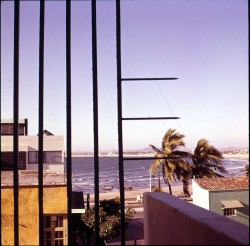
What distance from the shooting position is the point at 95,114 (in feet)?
12.1

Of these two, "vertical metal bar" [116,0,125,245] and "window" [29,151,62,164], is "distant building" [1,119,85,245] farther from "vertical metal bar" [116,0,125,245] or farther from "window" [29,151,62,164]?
"window" [29,151,62,164]

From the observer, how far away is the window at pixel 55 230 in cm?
1170

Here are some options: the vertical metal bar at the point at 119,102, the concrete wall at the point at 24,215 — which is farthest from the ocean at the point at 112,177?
the vertical metal bar at the point at 119,102

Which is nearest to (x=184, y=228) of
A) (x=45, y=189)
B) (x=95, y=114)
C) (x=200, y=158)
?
(x=95, y=114)

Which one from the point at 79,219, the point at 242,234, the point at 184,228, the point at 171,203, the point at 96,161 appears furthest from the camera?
the point at 79,219

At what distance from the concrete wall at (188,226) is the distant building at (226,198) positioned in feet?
61.2

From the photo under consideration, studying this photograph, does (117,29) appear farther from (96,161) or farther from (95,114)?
(96,161)

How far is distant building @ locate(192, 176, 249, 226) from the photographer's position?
2085cm

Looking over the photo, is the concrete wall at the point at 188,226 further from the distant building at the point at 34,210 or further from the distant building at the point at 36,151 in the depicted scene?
the distant building at the point at 36,151

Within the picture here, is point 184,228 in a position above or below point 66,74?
below

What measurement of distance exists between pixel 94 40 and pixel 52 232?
944 cm

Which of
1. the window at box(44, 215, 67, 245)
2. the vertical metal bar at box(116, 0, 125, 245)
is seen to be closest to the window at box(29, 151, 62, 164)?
the window at box(44, 215, 67, 245)

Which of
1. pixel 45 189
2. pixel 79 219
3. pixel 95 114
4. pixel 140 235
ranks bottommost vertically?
Answer: pixel 140 235

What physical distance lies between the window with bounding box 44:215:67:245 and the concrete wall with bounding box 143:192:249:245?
8808 mm
